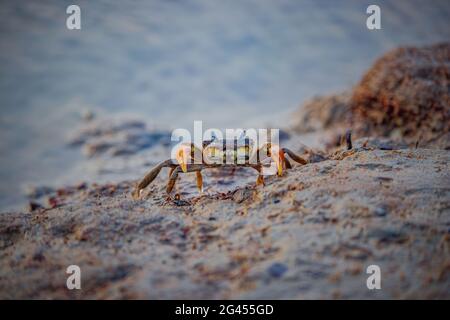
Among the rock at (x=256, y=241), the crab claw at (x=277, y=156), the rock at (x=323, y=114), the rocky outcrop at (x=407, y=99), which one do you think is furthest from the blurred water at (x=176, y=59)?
the rock at (x=256, y=241)

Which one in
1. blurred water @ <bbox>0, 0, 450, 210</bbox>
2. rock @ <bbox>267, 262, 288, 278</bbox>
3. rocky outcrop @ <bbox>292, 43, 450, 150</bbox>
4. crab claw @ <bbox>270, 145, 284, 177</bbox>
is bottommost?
rock @ <bbox>267, 262, 288, 278</bbox>

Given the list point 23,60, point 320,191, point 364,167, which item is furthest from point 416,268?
point 23,60

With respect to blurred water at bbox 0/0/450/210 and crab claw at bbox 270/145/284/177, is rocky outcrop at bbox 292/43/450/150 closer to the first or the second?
crab claw at bbox 270/145/284/177

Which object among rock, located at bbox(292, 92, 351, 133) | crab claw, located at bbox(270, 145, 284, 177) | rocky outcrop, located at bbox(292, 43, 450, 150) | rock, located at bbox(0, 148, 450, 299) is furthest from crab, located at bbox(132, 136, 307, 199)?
rock, located at bbox(292, 92, 351, 133)

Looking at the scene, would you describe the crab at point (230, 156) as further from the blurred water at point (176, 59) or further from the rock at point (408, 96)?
the blurred water at point (176, 59)

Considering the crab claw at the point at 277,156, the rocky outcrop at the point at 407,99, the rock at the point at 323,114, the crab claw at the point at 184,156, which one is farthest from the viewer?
the rock at the point at 323,114

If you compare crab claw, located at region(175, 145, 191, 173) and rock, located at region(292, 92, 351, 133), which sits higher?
rock, located at region(292, 92, 351, 133)

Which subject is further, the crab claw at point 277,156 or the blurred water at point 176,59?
the blurred water at point 176,59

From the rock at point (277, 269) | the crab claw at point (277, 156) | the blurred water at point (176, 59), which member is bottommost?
the rock at point (277, 269)

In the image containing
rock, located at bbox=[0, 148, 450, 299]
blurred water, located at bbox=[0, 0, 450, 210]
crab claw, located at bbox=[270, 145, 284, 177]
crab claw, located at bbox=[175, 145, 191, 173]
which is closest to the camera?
rock, located at bbox=[0, 148, 450, 299]
